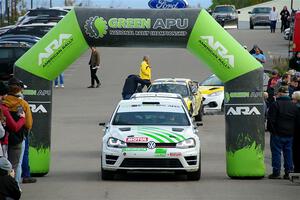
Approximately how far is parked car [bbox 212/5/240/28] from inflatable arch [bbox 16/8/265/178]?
1943 inches

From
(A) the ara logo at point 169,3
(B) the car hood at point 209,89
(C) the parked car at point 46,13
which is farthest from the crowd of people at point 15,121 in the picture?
(C) the parked car at point 46,13

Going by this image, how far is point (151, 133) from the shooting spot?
18.2m

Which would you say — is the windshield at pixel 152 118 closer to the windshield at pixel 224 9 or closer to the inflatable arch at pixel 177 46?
the inflatable arch at pixel 177 46

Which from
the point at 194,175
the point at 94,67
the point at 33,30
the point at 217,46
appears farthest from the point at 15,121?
the point at 33,30

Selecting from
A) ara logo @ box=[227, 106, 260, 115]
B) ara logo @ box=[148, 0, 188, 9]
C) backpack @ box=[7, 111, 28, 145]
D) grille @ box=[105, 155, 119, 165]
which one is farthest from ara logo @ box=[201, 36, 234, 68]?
ara logo @ box=[148, 0, 188, 9]

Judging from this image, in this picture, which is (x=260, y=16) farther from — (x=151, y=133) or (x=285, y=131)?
(x=151, y=133)

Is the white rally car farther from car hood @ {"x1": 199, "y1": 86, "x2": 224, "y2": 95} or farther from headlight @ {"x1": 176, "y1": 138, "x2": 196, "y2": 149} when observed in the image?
car hood @ {"x1": 199, "y1": 86, "x2": 224, "y2": 95}

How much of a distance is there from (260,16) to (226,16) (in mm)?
2384

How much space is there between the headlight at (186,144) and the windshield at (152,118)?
98 cm

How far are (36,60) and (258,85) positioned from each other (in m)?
4.04

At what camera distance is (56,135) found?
2677cm

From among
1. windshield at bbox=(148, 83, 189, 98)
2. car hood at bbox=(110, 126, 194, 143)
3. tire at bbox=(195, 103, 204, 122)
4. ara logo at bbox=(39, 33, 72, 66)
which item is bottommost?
tire at bbox=(195, 103, 204, 122)

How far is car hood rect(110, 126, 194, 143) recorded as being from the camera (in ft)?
59.1

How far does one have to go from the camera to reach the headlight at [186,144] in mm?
18016
